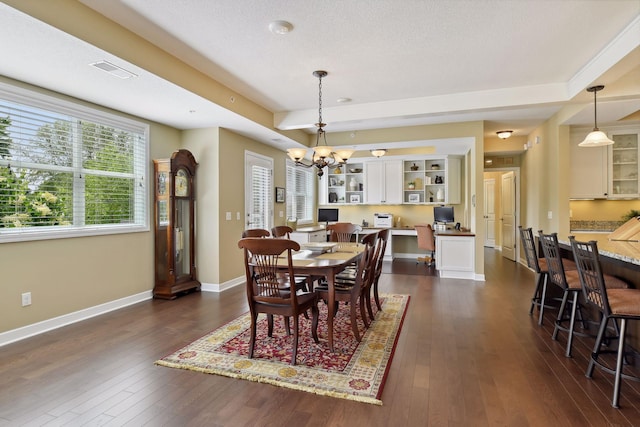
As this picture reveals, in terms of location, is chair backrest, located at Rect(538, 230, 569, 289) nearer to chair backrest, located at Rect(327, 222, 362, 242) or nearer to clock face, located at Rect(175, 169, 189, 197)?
chair backrest, located at Rect(327, 222, 362, 242)

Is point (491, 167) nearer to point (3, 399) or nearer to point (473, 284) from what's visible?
point (473, 284)

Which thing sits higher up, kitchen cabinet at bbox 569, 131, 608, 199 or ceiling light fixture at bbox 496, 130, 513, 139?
ceiling light fixture at bbox 496, 130, 513, 139

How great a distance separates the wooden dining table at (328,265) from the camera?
9.15 ft

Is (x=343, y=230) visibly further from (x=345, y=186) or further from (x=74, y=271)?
(x=345, y=186)

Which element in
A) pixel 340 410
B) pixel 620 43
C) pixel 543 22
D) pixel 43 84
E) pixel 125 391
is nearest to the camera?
pixel 340 410

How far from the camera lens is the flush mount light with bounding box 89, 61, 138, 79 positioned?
2855 mm

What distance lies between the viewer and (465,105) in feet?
14.8

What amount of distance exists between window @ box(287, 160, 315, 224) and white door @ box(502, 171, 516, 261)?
463 centimetres

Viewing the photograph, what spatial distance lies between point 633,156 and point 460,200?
3066 millimetres

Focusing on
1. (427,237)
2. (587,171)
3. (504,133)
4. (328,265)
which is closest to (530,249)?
(328,265)

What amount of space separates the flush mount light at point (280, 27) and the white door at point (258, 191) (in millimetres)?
2998

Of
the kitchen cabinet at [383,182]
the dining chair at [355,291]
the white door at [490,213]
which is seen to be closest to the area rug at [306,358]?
the dining chair at [355,291]

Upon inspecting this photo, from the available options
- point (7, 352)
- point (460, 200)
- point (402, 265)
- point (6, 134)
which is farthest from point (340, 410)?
point (460, 200)

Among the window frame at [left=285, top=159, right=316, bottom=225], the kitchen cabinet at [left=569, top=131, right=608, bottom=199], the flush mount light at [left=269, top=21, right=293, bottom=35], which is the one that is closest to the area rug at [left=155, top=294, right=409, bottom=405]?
the flush mount light at [left=269, top=21, right=293, bottom=35]
